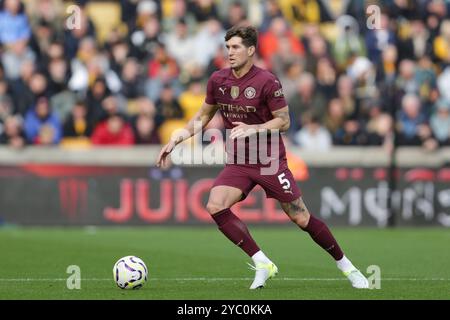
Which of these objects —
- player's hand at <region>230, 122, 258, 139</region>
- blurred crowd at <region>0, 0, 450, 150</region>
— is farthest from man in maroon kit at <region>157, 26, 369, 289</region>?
blurred crowd at <region>0, 0, 450, 150</region>

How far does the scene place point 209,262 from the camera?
44.0ft

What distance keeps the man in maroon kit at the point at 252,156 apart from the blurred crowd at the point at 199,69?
30.4 feet

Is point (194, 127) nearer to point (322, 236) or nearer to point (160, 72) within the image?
point (322, 236)

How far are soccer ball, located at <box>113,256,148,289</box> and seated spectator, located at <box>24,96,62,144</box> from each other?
1015 cm

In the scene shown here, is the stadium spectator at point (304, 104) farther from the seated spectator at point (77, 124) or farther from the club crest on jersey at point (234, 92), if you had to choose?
the club crest on jersey at point (234, 92)

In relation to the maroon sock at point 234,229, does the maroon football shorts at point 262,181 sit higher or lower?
higher

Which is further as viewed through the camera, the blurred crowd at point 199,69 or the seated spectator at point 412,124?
the seated spectator at point 412,124

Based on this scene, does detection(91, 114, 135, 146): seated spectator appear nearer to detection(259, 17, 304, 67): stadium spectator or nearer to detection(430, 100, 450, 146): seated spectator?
detection(259, 17, 304, 67): stadium spectator

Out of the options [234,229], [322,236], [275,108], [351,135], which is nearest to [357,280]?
[322,236]

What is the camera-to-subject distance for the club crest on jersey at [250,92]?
33.7 ft

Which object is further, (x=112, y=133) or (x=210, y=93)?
(x=112, y=133)

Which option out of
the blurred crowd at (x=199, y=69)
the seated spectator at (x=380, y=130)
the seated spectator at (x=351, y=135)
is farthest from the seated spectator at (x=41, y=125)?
the seated spectator at (x=380, y=130)

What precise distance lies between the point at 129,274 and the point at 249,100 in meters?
1.89

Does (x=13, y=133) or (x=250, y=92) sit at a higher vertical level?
(x=250, y=92)
